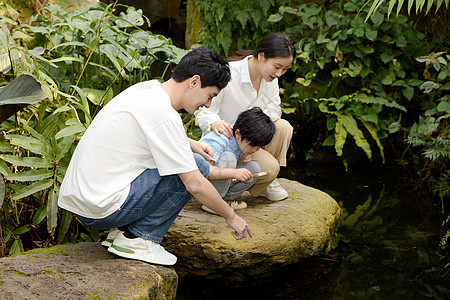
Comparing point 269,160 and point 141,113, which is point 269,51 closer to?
point 269,160

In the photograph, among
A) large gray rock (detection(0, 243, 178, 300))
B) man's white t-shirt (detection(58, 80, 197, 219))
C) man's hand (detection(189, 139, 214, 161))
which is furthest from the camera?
man's hand (detection(189, 139, 214, 161))

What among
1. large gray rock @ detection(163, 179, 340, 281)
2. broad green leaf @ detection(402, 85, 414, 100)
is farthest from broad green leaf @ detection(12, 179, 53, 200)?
broad green leaf @ detection(402, 85, 414, 100)

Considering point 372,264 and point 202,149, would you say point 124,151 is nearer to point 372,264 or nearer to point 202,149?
point 202,149

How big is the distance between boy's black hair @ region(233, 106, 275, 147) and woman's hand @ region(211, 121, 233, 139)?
0.20ft

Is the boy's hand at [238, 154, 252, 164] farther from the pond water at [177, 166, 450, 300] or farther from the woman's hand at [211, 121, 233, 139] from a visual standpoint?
the pond water at [177, 166, 450, 300]

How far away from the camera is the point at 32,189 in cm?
262

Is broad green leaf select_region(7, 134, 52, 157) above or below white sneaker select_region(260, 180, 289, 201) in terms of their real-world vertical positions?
above

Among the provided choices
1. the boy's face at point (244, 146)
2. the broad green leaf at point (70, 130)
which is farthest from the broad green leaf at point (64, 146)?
the boy's face at point (244, 146)

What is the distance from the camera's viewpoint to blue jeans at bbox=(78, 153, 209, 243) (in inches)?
86.7

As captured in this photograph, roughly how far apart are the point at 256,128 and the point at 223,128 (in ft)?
0.65

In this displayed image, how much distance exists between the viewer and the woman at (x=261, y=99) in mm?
3160

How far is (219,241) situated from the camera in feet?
9.23

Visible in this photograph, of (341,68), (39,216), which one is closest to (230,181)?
(39,216)

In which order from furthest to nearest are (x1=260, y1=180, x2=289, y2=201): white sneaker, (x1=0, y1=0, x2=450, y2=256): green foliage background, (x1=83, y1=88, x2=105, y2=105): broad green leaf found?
1. (x1=0, y1=0, x2=450, y2=256): green foliage background
2. (x1=260, y1=180, x2=289, y2=201): white sneaker
3. (x1=83, y1=88, x2=105, y2=105): broad green leaf
